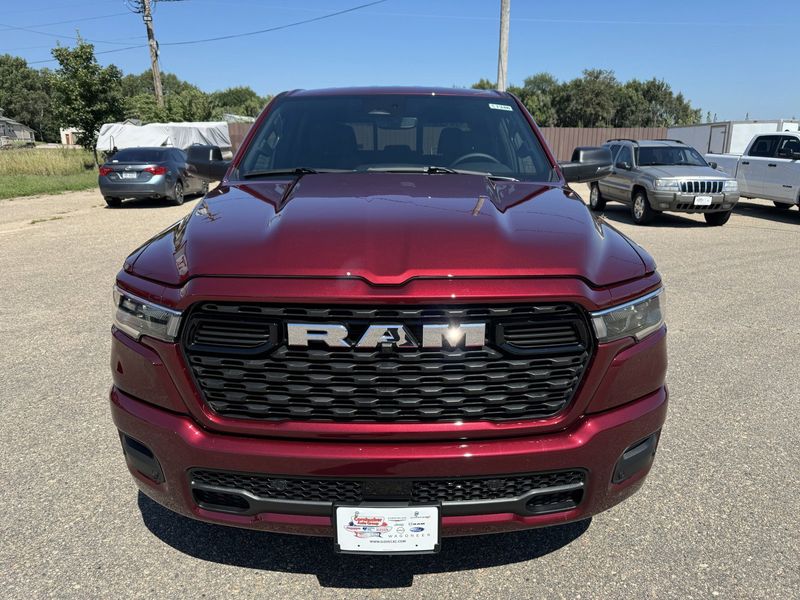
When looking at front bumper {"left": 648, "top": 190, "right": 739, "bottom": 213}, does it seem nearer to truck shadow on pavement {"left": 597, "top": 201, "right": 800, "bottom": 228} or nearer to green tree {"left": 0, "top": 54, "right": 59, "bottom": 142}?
truck shadow on pavement {"left": 597, "top": 201, "right": 800, "bottom": 228}

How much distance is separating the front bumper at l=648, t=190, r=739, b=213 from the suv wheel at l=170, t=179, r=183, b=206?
1145 centimetres

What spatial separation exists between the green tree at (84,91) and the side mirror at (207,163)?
85.1 ft

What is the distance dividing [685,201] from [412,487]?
11.5 m

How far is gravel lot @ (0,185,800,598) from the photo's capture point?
229cm

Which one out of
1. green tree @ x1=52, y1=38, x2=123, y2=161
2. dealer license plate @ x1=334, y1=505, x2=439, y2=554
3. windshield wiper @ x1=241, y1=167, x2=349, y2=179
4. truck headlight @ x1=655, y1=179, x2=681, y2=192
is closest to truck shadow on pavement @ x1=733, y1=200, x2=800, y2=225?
truck headlight @ x1=655, y1=179, x2=681, y2=192

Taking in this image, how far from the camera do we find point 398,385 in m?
1.87

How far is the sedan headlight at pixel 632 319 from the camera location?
1.93 m

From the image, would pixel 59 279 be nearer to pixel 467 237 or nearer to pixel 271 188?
pixel 271 188

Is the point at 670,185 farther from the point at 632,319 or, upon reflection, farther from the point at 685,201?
the point at 632,319

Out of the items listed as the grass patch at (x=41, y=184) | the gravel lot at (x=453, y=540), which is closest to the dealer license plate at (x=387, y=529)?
the gravel lot at (x=453, y=540)

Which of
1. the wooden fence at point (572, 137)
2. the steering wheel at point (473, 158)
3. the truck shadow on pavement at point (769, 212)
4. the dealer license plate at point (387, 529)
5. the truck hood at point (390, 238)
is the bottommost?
the truck shadow on pavement at point (769, 212)

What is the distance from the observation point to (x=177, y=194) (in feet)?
51.5

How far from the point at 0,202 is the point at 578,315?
1939 centimetres

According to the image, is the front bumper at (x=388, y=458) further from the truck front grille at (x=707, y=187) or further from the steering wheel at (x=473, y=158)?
the truck front grille at (x=707, y=187)
